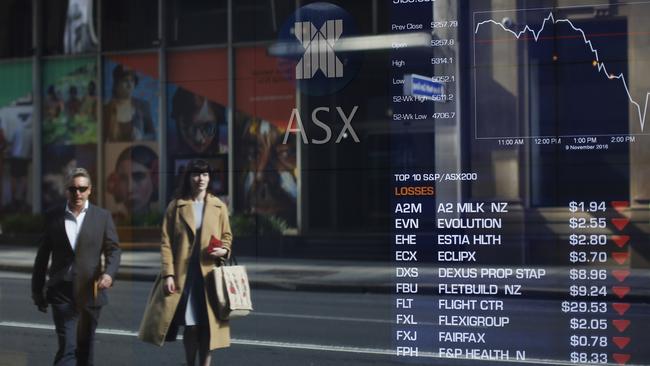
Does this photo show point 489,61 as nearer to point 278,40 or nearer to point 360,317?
point 278,40

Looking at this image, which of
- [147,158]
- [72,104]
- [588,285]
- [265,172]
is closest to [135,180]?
[147,158]

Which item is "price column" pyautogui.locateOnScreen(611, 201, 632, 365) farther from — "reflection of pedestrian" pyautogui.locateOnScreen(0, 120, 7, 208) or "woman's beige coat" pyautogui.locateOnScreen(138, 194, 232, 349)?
"reflection of pedestrian" pyautogui.locateOnScreen(0, 120, 7, 208)

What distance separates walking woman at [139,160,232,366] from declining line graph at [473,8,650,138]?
88.5 inches

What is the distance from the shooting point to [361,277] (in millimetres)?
7348

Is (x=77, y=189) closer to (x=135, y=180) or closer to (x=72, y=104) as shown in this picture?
Answer: (x=135, y=180)

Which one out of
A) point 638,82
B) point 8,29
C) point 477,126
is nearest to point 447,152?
point 477,126

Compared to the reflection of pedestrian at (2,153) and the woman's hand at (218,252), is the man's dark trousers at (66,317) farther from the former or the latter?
the reflection of pedestrian at (2,153)

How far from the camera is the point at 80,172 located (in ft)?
25.3

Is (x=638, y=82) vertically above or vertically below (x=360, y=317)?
above

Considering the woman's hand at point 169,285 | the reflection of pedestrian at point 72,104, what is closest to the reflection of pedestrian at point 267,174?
the woman's hand at point 169,285

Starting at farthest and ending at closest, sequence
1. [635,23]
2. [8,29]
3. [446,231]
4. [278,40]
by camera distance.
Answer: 1. [8,29]
2. [278,40]
3. [446,231]
4. [635,23]

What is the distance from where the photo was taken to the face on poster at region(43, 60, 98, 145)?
911 cm

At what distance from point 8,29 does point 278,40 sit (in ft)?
11.4

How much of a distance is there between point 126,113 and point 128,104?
0.26 ft
